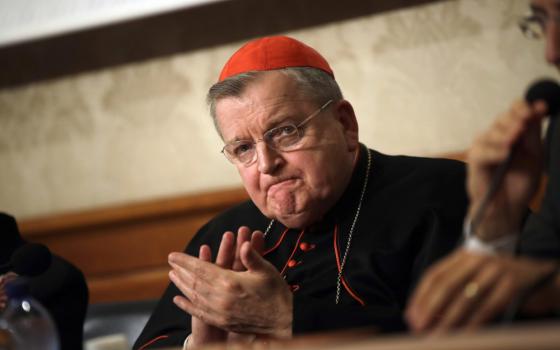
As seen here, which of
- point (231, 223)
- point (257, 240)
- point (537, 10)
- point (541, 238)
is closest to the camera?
point (537, 10)

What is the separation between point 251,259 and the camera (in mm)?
2119

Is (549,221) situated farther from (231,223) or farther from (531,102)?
(231,223)

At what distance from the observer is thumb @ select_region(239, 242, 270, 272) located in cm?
209

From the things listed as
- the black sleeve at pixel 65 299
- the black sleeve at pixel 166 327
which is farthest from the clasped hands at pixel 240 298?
the black sleeve at pixel 65 299

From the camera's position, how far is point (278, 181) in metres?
2.52

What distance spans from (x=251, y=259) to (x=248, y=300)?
0.38ft

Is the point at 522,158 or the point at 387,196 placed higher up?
the point at 522,158

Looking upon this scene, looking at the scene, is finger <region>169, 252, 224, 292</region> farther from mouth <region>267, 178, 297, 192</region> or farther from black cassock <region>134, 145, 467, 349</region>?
mouth <region>267, 178, 297, 192</region>

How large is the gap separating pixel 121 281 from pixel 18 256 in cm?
213

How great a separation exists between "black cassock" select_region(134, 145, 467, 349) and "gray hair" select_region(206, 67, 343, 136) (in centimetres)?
28

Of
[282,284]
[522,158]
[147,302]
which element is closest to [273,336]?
[282,284]

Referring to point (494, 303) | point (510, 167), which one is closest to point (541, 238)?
point (510, 167)

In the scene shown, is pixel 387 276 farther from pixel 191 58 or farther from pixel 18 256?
pixel 191 58

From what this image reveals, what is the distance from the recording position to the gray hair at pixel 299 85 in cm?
260
